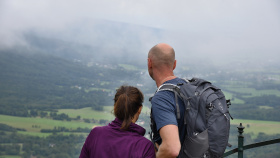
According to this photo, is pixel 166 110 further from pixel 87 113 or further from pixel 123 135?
pixel 87 113

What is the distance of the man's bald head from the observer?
7.65 ft

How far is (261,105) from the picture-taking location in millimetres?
30219

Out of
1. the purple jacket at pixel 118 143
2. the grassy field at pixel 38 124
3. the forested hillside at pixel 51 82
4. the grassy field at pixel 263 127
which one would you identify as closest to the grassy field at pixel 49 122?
the grassy field at pixel 38 124

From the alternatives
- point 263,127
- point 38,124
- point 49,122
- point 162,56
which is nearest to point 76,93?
point 49,122

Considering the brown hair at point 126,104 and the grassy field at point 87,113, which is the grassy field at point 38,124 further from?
the brown hair at point 126,104

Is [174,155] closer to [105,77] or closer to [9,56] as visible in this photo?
[105,77]

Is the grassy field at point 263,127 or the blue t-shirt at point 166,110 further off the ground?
the blue t-shirt at point 166,110

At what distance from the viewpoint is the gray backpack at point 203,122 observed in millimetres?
2113

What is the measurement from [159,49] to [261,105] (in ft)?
99.1

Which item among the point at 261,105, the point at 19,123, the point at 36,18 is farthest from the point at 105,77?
the point at 36,18

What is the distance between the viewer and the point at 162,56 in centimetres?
233

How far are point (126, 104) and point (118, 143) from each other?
255 millimetres

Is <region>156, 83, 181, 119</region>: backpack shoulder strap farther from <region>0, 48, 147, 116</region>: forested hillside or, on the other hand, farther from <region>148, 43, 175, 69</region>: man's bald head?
<region>0, 48, 147, 116</region>: forested hillside

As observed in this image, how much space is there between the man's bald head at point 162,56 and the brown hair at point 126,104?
0.33 meters
